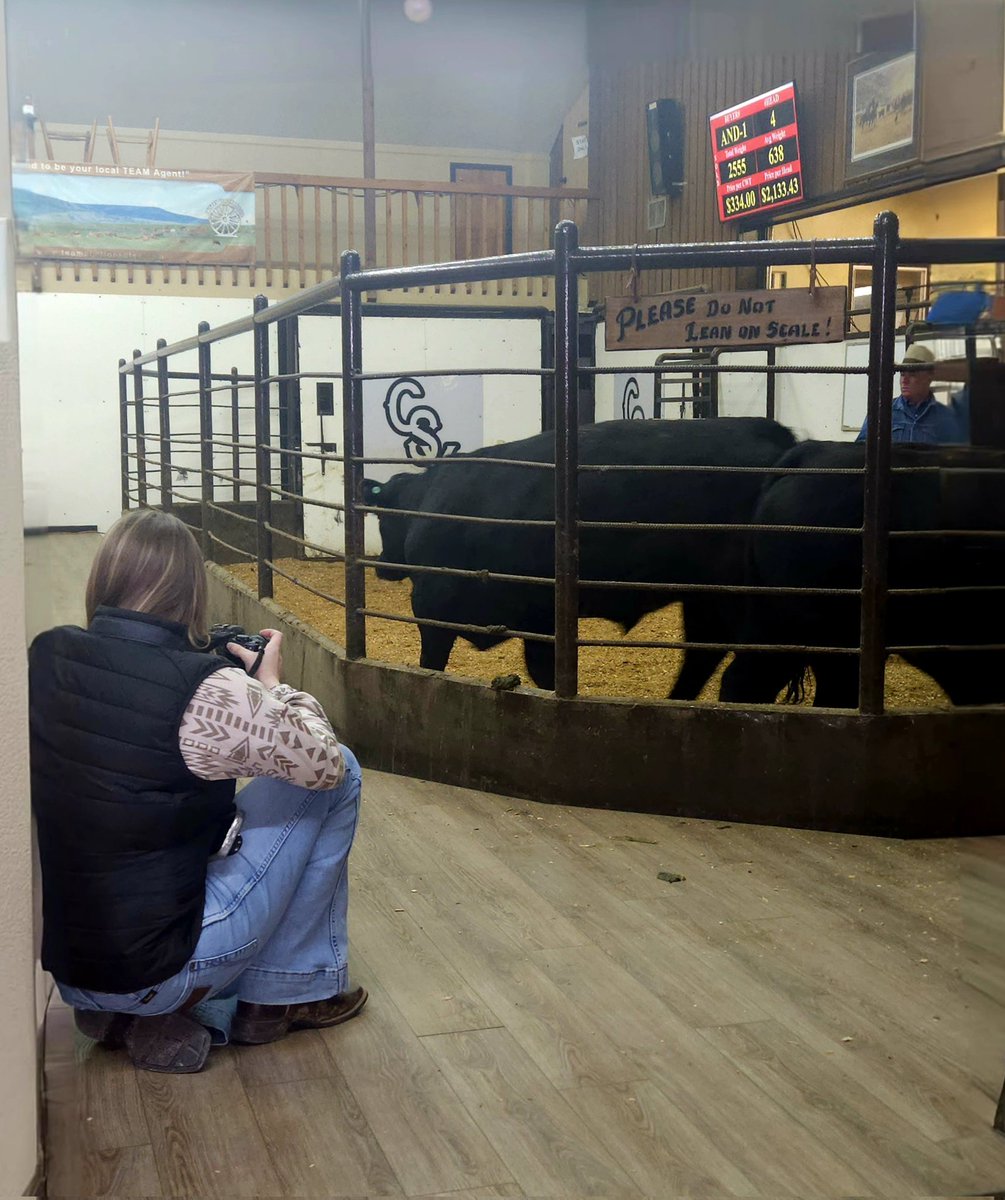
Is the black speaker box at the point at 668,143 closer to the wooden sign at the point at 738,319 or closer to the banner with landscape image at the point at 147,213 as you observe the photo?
the banner with landscape image at the point at 147,213

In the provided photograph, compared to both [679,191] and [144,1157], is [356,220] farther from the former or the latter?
[144,1157]

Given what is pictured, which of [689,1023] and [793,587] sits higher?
[793,587]

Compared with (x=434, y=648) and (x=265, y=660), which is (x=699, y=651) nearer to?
(x=434, y=648)

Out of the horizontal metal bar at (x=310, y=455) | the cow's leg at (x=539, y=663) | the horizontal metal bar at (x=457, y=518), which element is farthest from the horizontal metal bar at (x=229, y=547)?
the cow's leg at (x=539, y=663)

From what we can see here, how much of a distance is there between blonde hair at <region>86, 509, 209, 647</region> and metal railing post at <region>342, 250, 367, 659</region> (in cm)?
203

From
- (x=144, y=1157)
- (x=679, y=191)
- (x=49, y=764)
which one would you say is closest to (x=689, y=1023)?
(x=144, y=1157)

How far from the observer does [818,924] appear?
113 inches

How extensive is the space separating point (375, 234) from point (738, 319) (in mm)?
9562

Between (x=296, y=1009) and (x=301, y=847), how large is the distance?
0.34 meters

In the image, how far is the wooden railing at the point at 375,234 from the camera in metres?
12.0

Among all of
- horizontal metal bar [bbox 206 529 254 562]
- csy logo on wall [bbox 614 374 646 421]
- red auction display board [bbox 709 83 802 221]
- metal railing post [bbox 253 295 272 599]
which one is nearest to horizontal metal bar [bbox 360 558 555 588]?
metal railing post [bbox 253 295 272 599]

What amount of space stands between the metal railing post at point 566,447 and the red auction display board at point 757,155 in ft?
20.2

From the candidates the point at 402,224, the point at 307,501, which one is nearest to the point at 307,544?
the point at 307,501

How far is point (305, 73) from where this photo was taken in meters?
14.5
